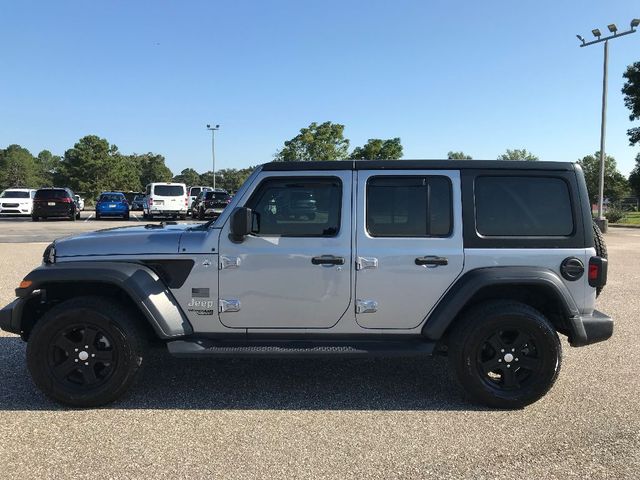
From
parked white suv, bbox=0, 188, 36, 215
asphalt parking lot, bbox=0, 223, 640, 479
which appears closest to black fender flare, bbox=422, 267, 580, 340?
asphalt parking lot, bbox=0, 223, 640, 479

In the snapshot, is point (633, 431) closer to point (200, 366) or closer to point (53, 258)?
point (200, 366)

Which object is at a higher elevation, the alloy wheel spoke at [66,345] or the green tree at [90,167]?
the green tree at [90,167]

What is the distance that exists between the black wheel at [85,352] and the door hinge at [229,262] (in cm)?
80

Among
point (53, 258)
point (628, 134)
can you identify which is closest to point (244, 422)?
point (53, 258)

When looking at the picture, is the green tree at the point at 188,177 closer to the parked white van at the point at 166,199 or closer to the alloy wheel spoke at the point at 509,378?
the parked white van at the point at 166,199

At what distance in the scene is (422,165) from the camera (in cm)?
416

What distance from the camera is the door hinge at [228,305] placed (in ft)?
13.3

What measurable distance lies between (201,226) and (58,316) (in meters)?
1.30

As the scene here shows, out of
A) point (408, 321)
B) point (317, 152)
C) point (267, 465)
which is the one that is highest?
point (317, 152)

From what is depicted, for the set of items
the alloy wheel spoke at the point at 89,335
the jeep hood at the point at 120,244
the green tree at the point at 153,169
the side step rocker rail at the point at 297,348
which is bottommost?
the side step rocker rail at the point at 297,348

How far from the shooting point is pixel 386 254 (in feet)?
13.2

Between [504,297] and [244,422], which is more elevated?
[504,297]

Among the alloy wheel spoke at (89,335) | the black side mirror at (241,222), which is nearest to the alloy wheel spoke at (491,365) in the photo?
the black side mirror at (241,222)

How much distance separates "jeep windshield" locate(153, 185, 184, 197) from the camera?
26.3m
